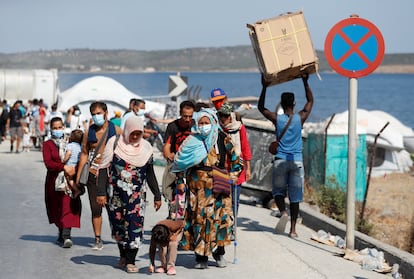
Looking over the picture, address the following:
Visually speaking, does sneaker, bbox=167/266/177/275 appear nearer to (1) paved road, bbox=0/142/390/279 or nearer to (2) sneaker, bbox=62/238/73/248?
(1) paved road, bbox=0/142/390/279

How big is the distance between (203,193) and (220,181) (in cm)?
21

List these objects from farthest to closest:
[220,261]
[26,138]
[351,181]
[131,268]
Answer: [26,138] → [351,181] → [220,261] → [131,268]

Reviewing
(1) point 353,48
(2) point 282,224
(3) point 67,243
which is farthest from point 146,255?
(1) point 353,48

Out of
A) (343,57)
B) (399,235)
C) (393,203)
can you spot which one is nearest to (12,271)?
(343,57)

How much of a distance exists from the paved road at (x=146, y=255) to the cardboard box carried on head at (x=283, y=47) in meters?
2.03

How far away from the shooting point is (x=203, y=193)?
29.6ft

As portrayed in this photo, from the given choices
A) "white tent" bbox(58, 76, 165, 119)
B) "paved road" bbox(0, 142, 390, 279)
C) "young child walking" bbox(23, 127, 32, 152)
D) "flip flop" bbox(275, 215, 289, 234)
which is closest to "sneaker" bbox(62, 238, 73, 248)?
"paved road" bbox(0, 142, 390, 279)

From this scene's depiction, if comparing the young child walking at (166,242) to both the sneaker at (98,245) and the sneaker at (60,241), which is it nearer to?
the sneaker at (98,245)

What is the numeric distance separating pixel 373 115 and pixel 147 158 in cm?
2323

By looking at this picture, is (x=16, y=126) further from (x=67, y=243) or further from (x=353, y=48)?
(x=353, y=48)

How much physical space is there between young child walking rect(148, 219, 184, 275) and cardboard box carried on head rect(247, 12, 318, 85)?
2453mm

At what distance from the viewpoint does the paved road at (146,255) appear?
9.12 metres

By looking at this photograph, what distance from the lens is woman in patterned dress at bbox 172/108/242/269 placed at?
8969 mm

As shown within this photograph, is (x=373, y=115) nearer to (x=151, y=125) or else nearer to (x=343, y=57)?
(x=151, y=125)
